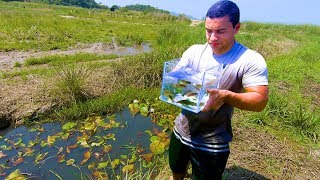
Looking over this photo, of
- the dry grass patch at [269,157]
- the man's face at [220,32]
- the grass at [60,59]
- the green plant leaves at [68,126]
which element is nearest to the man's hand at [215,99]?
the man's face at [220,32]

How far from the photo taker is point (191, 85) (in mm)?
1730

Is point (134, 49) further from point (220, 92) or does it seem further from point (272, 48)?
point (220, 92)

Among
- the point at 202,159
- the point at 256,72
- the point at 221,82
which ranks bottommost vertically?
the point at 202,159

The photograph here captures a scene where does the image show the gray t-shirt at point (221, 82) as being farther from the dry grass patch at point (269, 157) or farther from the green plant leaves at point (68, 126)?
the green plant leaves at point (68, 126)

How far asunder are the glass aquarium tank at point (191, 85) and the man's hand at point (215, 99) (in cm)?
3

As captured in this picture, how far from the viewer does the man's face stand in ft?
5.82

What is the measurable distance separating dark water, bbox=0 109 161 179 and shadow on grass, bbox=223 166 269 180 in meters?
1.52

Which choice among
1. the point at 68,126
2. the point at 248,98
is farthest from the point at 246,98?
the point at 68,126

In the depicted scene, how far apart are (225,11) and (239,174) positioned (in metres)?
2.39

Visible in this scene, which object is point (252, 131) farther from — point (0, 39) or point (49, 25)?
point (49, 25)

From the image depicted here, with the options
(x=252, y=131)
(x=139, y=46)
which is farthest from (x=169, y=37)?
(x=252, y=131)

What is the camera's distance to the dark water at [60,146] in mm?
3965

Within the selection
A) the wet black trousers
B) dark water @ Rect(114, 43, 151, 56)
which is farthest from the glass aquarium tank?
dark water @ Rect(114, 43, 151, 56)

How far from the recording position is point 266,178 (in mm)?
3471
